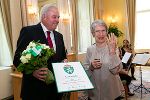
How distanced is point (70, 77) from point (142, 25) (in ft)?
30.1

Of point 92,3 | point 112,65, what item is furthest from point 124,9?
point 112,65

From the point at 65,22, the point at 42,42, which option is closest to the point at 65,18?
the point at 65,22

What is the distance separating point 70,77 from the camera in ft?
7.13

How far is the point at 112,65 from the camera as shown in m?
2.34

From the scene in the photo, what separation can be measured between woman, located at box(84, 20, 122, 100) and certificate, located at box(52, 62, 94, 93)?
21cm

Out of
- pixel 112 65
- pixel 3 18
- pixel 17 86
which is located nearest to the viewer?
pixel 112 65

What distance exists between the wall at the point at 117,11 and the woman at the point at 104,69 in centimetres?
833

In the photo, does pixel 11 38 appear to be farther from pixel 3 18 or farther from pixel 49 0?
pixel 49 0

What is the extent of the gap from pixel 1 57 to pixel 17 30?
3.01 feet

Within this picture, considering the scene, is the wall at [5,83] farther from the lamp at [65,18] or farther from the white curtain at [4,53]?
the lamp at [65,18]

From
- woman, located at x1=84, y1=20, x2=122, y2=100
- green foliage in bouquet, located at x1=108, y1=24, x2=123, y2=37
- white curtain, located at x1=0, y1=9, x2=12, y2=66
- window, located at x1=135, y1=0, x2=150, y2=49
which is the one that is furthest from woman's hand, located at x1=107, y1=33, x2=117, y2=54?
window, located at x1=135, y1=0, x2=150, y2=49

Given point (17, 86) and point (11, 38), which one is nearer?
point (17, 86)

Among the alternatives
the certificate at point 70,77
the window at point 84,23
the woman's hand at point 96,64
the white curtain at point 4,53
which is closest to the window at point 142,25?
the window at point 84,23

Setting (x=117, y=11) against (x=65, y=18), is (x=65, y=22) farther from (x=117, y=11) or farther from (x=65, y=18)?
(x=117, y=11)
